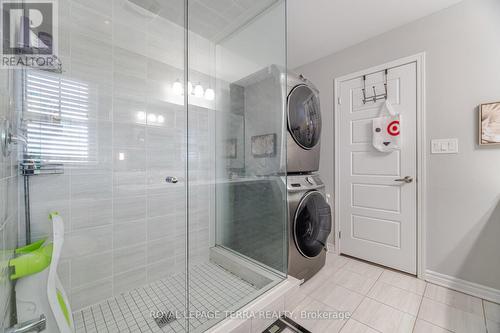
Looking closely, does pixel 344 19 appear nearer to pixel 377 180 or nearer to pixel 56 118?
pixel 377 180

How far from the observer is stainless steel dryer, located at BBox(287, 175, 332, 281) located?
1.62 metres

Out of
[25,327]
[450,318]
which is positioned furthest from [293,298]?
[25,327]

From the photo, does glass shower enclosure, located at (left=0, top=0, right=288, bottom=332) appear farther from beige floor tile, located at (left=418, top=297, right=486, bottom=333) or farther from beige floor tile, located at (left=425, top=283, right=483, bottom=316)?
beige floor tile, located at (left=425, top=283, right=483, bottom=316)

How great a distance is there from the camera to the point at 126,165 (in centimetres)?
154

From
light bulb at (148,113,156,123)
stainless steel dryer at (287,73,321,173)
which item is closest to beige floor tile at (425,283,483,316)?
stainless steel dryer at (287,73,321,173)

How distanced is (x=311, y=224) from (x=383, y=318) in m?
0.77

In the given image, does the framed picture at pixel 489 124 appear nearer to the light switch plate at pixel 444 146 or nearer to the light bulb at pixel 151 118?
the light switch plate at pixel 444 146

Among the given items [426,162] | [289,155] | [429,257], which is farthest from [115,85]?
[429,257]

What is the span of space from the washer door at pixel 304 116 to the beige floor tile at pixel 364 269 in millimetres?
1318

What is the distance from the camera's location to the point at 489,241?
1.55m

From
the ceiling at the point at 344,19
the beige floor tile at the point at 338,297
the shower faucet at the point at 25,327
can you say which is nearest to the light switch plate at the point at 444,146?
the ceiling at the point at 344,19

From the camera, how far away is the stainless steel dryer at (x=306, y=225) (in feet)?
5.31

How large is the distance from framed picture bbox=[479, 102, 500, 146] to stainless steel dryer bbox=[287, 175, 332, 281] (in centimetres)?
127

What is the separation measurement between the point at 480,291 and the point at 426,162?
107 cm
